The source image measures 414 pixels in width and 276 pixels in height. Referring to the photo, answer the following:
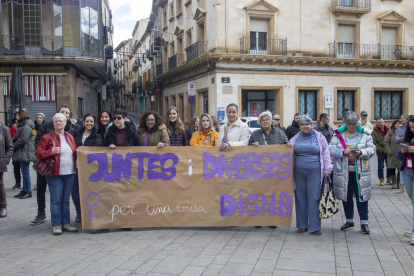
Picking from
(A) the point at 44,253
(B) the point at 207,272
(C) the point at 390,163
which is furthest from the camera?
(C) the point at 390,163

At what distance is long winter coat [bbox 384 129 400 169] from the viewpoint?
10.0m

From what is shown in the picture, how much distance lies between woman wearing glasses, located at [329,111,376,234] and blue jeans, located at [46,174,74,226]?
4.14 meters

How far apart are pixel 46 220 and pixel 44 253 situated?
1.99 metres

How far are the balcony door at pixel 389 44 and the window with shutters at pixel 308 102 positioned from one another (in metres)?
5.40

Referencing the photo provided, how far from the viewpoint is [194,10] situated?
2719 centimetres

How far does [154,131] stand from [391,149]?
6.48m

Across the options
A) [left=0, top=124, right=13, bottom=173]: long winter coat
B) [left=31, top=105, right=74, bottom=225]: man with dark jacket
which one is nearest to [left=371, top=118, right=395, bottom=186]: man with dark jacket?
[left=31, top=105, right=74, bottom=225]: man with dark jacket

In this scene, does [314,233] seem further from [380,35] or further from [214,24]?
[380,35]

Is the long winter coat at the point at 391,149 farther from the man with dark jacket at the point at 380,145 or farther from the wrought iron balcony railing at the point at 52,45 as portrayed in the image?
the wrought iron balcony railing at the point at 52,45

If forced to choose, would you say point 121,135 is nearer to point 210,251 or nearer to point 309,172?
point 210,251

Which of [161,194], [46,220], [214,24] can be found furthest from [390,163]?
[214,24]

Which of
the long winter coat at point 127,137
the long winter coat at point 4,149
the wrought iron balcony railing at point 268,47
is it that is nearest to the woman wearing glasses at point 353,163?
the long winter coat at point 127,137

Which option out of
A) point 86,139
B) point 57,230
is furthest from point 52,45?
point 57,230

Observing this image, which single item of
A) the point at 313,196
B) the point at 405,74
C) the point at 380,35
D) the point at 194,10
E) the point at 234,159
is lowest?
the point at 313,196
